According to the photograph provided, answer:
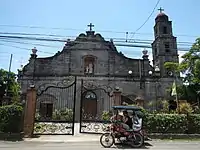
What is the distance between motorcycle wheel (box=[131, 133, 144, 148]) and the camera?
32.4 feet

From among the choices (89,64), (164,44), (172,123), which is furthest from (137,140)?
(164,44)

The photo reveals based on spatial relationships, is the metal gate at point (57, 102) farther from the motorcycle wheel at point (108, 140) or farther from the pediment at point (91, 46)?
the motorcycle wheel at point (108, 140)

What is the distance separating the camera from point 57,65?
27406 mm

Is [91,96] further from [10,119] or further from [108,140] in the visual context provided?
[108,140]

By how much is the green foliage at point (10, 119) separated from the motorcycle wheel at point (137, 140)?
20.4 feet

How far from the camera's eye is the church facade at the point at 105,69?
26.3 m

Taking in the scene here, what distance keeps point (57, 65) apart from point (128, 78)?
8650mm

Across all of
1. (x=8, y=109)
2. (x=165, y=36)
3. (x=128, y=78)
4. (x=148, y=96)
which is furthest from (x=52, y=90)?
(x=165, y=36)

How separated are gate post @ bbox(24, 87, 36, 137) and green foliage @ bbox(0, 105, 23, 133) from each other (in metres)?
0.46

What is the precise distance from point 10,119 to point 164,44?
827 inches

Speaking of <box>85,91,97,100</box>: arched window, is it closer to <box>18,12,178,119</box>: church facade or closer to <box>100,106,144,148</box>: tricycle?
<box>18,12,178,119</box>: church facade

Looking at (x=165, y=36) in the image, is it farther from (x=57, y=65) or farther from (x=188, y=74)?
(x=57, y=65)

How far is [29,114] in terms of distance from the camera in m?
12.6

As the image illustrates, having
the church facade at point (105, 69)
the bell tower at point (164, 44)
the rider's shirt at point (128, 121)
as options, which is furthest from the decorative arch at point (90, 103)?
the rider's shirt at point (128, 121)
